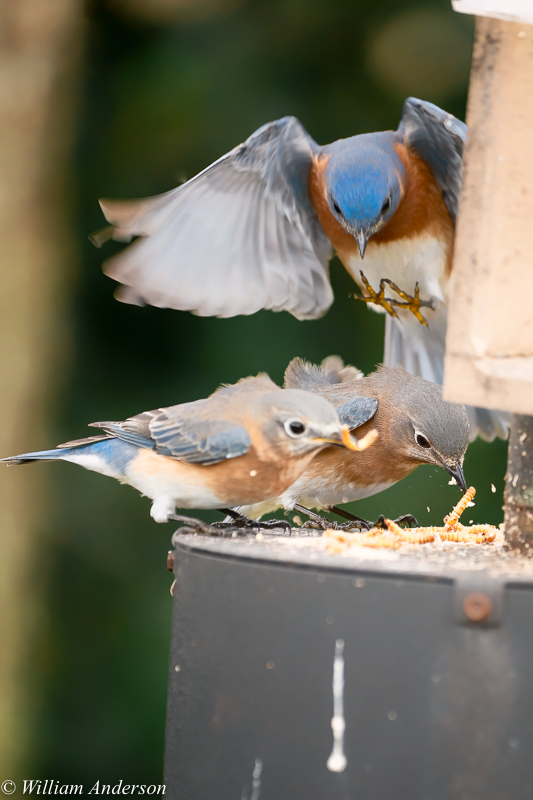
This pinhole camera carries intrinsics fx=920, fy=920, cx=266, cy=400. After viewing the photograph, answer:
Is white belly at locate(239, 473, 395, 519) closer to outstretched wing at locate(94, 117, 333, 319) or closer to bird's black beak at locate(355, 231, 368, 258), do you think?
outstretched wing at locate(94, 117, 333, 319)

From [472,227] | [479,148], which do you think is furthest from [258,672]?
[479,148]

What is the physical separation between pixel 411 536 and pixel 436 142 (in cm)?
176

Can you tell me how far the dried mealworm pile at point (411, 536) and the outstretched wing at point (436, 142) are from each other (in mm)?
1269

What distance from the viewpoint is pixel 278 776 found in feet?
5.95

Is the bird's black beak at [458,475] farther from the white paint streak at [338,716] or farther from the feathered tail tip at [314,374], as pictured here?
the white paint streak at [338,716]

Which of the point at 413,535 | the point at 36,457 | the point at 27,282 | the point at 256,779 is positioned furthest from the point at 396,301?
the point at 256,779

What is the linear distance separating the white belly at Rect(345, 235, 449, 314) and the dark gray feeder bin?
2.05 m

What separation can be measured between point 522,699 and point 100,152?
165 inches

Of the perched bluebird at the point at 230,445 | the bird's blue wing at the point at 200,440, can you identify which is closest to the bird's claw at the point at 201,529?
the perched bluebird at the point at 230,445

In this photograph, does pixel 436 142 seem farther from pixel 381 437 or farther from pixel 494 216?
pixel 494 216

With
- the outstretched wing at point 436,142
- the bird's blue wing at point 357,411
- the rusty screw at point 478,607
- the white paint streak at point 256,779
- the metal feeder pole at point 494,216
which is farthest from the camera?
the outstretched wing at point 436,142

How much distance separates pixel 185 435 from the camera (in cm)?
249

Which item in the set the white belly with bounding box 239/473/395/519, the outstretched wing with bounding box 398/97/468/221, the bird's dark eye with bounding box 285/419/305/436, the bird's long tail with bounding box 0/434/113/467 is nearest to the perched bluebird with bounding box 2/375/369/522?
the bird's dark eye with bounding box 285/419/305/436

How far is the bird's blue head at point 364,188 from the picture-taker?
339 centimetres
